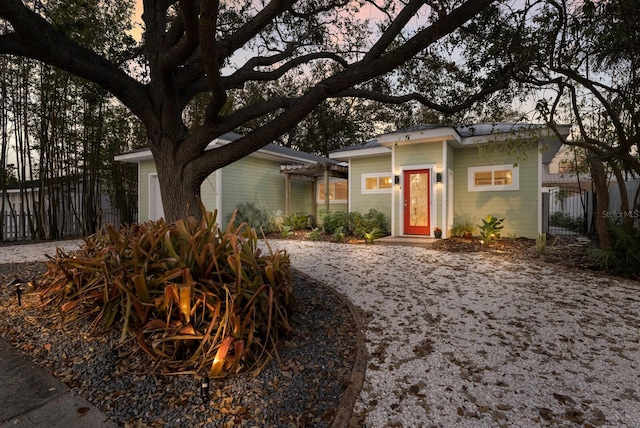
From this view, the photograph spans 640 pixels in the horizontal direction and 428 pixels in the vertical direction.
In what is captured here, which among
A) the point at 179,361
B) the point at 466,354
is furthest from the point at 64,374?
the point at 466,354

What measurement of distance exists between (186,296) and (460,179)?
9.23 meters

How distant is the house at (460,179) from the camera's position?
8.59 metres

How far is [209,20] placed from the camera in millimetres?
2449

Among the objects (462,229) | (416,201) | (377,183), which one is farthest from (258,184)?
(462,229)

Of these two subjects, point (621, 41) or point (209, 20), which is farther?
point (621, 41)

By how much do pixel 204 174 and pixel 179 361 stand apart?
2.21 metres

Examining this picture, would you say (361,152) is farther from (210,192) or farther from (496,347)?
(496,347)

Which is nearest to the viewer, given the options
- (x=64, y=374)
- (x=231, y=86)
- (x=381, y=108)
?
(x=64, y=374)

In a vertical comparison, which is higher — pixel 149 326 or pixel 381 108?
pixel 381 108

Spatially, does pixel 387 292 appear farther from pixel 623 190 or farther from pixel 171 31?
pixel 623 190

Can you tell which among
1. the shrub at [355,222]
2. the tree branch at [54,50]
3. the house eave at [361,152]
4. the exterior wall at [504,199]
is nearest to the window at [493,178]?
the exterior wall at [504,199]

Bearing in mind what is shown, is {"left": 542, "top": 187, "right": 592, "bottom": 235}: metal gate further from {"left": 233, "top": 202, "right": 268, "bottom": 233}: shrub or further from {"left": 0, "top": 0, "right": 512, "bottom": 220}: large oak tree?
{"left": 233, "top": 202, "right": 268, "bottom": 233}: shrub

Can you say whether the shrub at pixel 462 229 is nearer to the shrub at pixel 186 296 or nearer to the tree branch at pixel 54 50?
the shrub at pixel 186 296

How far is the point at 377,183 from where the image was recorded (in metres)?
10.7
